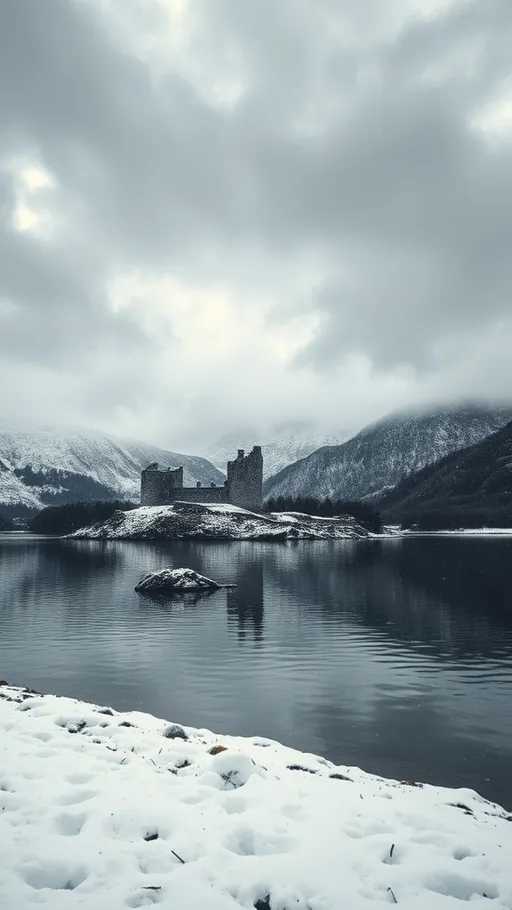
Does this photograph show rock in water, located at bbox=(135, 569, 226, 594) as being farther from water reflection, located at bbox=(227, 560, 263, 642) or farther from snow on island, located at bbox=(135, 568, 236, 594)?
water reflection, located at bbox=(227, 560, 263, 642)

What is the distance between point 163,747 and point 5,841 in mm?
5478

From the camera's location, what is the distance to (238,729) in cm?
1903

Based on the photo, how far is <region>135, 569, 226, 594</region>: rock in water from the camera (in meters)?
54.9

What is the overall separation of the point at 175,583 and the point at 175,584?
0.34ft

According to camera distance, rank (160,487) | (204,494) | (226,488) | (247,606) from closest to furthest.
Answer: (247,606) → (204,494) → (226,488) → (160,487)

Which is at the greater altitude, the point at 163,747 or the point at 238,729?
the point at 163,747

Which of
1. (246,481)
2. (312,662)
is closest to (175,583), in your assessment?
(312,662)

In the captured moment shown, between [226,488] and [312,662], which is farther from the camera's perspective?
[226,488]

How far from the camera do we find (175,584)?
181 feet

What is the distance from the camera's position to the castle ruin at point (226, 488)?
570ft

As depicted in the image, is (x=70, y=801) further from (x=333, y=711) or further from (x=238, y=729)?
(x=333, y=711)

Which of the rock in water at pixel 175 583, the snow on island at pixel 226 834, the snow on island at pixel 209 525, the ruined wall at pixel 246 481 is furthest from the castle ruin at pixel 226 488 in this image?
the snow on island at pixel 226 834

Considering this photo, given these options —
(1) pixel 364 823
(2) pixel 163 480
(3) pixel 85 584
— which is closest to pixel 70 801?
(1) pixel 364 823

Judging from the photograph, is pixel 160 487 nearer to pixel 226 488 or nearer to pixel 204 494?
pixel 204 494
